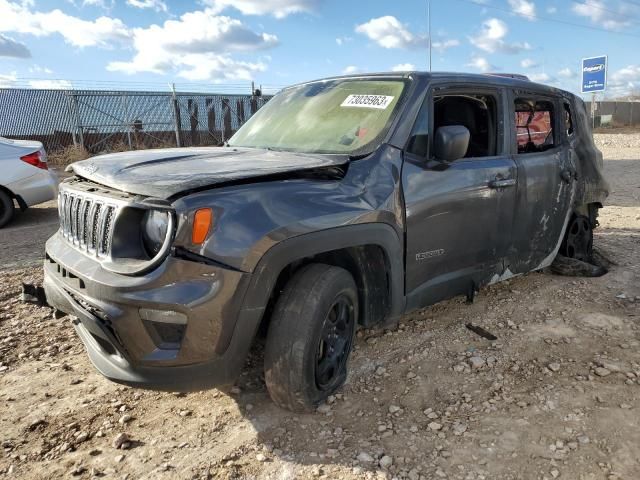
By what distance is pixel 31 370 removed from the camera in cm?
330

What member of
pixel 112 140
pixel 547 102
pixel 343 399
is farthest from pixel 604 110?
pixel 343 399

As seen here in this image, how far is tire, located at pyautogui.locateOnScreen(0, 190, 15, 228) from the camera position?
7.51 metres

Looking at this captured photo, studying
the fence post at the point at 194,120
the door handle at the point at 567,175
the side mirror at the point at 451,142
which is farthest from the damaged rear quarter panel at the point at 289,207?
the fence post at the point at 194,120

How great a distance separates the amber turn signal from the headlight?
0.14 m

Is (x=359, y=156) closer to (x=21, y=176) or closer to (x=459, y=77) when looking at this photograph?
(x=459, y=77)

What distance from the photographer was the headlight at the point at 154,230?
2.32 m

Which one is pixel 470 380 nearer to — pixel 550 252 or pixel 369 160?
pixel 369 160

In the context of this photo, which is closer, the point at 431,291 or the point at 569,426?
the point at 569,426

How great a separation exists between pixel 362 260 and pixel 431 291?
0.62m

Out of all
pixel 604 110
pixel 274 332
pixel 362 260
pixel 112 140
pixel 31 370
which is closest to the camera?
pixel 274 332

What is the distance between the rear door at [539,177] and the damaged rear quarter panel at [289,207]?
141 cm

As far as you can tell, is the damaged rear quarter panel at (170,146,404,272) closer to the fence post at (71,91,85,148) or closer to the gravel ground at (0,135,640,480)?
the gravel ground at (0,135,640,480)

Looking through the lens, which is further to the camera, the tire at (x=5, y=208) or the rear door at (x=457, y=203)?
the tire at (x=5, y=208)

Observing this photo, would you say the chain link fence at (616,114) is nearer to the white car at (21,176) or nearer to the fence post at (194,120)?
the fence post at (194,120)
